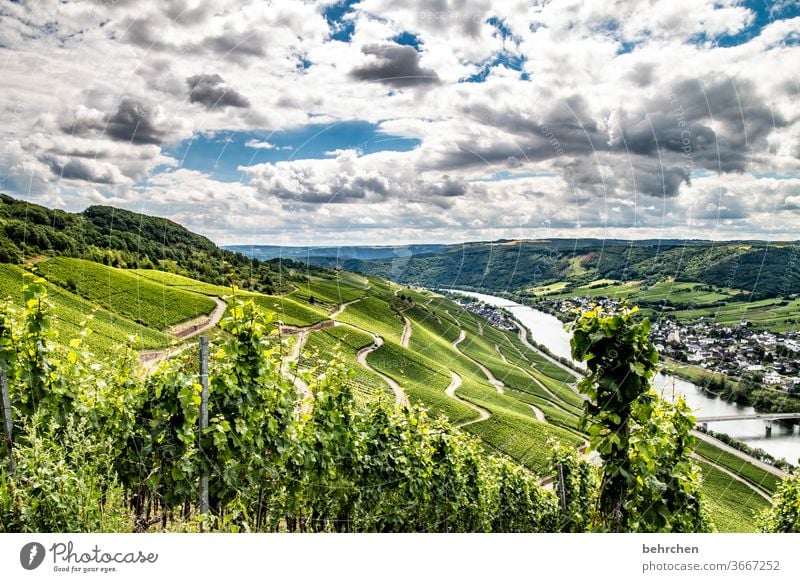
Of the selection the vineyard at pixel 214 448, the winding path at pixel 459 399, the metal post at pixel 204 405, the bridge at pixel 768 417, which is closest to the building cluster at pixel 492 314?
the vineyard at pixel 214 448

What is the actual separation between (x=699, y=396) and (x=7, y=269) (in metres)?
38.4

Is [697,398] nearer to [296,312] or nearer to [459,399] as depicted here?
[296,312]

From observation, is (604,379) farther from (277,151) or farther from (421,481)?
(277,151)

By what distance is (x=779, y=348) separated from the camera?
622 cm

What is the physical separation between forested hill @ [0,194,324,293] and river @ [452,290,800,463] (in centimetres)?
265

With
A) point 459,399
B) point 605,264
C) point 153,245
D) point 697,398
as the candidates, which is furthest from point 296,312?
point 459,399

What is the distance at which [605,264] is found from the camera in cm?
639

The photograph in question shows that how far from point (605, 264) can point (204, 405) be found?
490cm

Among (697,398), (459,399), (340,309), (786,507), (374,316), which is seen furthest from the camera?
(459,399)

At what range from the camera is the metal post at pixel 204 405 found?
5.77 m

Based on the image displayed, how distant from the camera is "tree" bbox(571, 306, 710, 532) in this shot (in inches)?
227

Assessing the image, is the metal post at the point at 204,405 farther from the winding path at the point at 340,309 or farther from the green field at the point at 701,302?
the green field at the point at 701,302
